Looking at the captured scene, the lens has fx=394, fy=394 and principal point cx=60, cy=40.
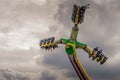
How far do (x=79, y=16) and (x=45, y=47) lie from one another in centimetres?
1352

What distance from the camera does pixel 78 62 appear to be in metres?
108

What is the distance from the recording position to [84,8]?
10506 centimetres

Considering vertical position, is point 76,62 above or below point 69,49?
below

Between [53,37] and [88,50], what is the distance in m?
10.8

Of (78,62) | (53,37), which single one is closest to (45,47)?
(53,37)

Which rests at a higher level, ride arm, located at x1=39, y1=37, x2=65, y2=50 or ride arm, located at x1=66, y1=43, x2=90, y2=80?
ride arm, located at x1=39, y1=37, x2=65, y2=50

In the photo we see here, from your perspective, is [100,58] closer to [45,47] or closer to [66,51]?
[66,51]

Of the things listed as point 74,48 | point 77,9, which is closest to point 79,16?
point 77,9

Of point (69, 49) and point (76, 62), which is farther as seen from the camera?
point (76, 62)

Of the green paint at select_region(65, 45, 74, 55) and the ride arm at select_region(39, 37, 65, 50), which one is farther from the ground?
the ride arm at select_region(39, 37, 65, 50)

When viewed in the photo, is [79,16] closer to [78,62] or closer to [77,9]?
[77,9]

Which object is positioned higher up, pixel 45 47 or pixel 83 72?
pixel 45 47

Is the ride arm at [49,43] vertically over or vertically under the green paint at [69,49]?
over

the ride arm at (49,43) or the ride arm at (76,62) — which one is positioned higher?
the ride arm at (49,43)
